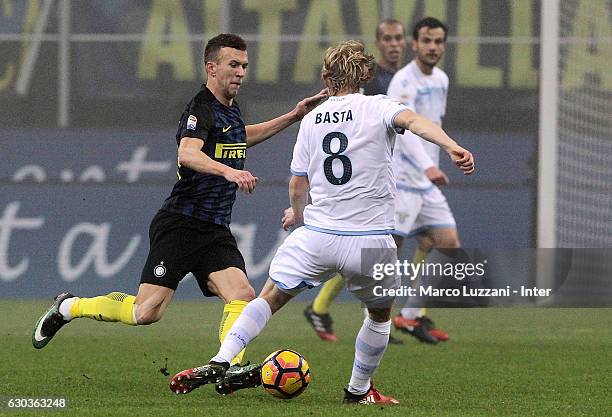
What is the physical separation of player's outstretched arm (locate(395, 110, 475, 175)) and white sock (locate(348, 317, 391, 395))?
38.4 inches

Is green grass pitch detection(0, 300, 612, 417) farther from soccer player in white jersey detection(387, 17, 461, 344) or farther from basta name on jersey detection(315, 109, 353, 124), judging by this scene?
basta name on jersey detection(315, 109, 353, 124)

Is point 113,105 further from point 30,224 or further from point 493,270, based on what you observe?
point 493,270

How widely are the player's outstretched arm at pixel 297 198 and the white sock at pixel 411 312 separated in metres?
3.71

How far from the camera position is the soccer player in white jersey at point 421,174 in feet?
37.7

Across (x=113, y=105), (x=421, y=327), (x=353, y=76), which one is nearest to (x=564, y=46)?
(x=421, y=327)

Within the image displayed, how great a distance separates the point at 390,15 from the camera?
14820 millimetres

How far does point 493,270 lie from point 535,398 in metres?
5.49

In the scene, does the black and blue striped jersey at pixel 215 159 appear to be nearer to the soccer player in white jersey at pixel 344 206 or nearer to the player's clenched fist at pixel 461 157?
the soccer player in white jersey at pixel 344 206

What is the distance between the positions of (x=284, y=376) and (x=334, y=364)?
211 cm

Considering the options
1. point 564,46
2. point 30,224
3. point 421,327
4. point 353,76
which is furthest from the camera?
point 30,224

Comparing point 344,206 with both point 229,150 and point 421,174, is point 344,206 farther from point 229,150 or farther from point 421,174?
point 421,174

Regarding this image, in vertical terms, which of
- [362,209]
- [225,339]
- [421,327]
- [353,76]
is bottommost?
[421,327]

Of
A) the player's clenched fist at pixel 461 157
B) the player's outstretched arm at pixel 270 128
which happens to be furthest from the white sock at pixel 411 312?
the player's clenched fist at pixel 461 157

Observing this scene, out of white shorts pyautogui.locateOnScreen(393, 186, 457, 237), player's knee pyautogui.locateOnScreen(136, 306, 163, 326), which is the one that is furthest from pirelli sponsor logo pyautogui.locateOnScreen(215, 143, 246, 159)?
white shorts pyautogui.locateOnScreen(393, 186, 457, 237)
